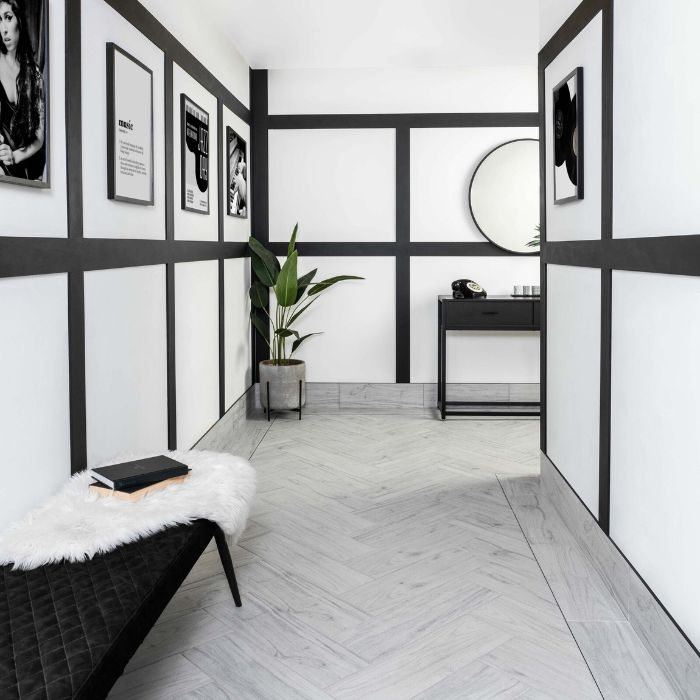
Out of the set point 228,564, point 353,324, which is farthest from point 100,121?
point 353,324

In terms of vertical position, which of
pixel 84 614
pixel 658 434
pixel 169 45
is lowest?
pixel 84 614

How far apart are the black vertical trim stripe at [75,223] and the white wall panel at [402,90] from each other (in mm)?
3410

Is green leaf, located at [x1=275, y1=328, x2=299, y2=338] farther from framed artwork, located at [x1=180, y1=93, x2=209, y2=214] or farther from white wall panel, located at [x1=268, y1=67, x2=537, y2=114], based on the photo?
white wall panel, located at [x1=268, y1=67, x2=537, y2=114]

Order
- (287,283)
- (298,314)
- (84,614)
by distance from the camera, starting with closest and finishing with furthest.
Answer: (84,614) → (287,283) → (298,314)

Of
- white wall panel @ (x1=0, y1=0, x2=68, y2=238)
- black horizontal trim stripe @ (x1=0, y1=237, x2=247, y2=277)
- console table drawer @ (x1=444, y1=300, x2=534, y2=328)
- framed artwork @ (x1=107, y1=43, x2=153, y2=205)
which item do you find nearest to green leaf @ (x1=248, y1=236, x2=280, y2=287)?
console table drawer @ (x1=444, y1=300, x2=534, y2=328)

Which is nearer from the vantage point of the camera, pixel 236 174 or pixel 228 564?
pixel 228 564

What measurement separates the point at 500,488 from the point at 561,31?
212cm

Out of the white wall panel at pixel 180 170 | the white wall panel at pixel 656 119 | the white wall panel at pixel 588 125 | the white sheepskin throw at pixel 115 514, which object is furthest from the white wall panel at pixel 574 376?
the white wall panel at pixel 180 170

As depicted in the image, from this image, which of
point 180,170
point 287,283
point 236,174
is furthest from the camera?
point 287,283

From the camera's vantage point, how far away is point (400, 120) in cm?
582

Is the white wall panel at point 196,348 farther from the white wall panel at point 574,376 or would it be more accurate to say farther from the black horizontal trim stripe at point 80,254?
the white wall panel at point 574,376

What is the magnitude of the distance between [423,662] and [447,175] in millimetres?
4249

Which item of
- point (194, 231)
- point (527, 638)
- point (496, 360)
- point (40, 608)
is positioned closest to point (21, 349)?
point (40, 608)

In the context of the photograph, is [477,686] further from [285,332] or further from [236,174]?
[236,174]
